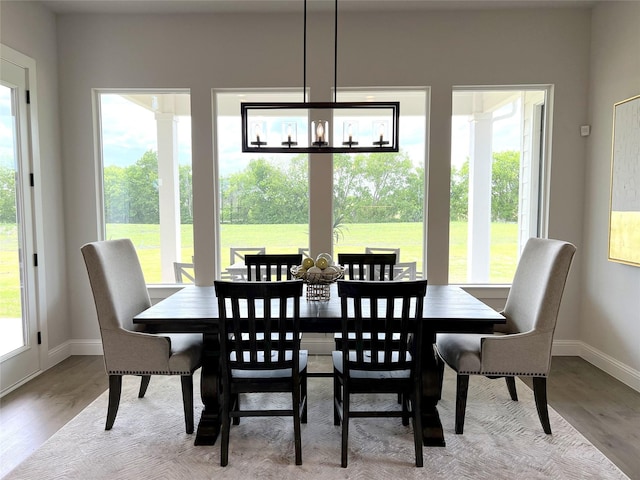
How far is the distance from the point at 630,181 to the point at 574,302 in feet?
4.19

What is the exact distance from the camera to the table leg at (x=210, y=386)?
244cm

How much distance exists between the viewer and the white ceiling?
138 inches

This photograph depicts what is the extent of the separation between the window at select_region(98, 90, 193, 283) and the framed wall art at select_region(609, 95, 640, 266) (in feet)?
12.4

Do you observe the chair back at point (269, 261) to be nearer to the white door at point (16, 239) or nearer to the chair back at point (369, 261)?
the chair back at point (369, 261)

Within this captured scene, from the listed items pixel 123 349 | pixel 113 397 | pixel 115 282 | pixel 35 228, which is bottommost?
pixel 113 397

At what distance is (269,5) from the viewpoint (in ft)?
11.6

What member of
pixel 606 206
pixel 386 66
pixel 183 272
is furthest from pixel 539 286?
pixel 183 272

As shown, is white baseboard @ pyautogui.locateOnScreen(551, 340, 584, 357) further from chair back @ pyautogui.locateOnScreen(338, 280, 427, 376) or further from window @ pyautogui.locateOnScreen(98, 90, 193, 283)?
window @ pyautogui.locateOnScreen(98, 90, 193, 283)

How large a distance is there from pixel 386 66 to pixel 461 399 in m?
2.90

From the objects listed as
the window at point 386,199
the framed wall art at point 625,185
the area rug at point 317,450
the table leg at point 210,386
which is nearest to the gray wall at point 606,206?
the framed wall art at point 625,185

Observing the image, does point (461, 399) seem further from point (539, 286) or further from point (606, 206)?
point (606, 206)

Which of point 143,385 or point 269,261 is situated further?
point 269,261

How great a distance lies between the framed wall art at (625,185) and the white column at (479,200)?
991 mm

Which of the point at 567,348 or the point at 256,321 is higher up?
the point at 256,321
